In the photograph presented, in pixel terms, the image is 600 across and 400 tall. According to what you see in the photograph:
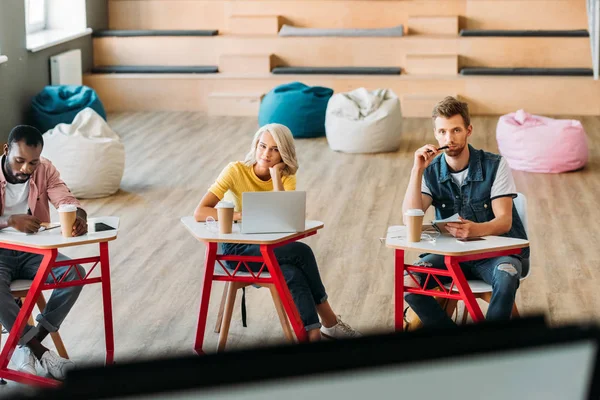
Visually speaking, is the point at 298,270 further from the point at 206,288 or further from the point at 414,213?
the point at 414,213

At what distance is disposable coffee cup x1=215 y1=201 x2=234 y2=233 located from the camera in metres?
3.42

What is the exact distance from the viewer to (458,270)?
10.6 feet

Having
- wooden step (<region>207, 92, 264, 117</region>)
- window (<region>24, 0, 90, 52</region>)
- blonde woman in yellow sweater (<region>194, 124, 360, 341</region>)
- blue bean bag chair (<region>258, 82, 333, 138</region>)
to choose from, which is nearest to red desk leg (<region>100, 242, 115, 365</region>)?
blonde woman in yellow sweater (<region>194, 124, 360, 341</region>)

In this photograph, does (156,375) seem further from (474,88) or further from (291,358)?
(474,88)

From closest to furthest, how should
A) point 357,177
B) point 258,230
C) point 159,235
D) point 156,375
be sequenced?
point 156,375 → point 258,230 → point 159,235 → point 357,177

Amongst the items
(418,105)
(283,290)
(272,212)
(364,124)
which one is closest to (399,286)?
(283,290)

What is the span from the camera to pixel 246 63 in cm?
1025

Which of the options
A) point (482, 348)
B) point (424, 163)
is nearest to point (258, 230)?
point (424, 163)

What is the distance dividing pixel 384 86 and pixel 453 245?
22.3ft

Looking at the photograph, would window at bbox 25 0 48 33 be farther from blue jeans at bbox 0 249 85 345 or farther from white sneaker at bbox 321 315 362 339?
white sneaker at bbox 321 315 362 339

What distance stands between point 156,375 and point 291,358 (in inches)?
3.9

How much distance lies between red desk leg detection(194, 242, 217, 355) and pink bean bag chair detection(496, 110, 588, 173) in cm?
433

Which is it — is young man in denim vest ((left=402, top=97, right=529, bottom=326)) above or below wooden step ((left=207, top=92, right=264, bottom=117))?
below

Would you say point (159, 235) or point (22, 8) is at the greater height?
point (22, 8)
